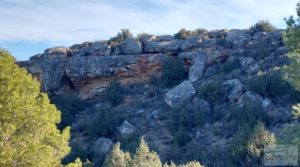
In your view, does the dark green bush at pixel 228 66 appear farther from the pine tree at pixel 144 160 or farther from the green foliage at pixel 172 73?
the pine tree at pixel 144 160

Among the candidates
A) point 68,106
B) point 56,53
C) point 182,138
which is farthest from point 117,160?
point 56,53

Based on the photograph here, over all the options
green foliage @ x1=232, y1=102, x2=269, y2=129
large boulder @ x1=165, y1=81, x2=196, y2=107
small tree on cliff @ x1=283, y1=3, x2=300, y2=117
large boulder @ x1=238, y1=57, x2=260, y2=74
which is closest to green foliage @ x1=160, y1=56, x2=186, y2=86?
large boulder @ x1=165, y1=81, x2=196, y2=107

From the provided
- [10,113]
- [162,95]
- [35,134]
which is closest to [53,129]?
[35,134]

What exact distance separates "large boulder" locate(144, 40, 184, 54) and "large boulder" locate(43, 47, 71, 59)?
5.32m

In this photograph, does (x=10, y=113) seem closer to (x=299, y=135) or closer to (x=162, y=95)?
(x=299, y=135)

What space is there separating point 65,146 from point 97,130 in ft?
33.6

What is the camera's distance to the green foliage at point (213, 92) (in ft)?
61.4

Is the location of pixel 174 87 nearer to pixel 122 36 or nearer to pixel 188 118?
pixel 188 118

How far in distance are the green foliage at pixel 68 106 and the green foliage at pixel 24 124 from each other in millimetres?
13235

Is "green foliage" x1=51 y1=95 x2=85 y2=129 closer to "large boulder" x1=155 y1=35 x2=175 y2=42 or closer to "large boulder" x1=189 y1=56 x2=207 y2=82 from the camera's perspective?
"large boulder" x1=155 y1=35 x2=175 y2=42

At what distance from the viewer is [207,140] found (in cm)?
1584

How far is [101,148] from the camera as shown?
1725cm

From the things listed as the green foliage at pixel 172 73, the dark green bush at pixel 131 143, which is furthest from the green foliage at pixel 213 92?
the dark green bush at pixel 131 143

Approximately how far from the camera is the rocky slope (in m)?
16.4
